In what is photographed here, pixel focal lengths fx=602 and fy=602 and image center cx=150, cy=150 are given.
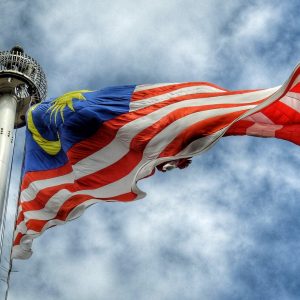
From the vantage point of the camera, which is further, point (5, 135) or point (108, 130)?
point (5, 135)

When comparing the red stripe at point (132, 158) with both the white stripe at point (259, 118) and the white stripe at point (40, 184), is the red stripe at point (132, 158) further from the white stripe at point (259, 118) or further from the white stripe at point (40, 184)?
the white stripe at point (40, 184)

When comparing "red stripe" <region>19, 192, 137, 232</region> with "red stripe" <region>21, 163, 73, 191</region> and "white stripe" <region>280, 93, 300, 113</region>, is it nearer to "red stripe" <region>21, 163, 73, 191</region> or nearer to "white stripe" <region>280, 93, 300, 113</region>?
"red stripe" <region>21, 163, 73, 191</region>

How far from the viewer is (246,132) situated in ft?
66.3

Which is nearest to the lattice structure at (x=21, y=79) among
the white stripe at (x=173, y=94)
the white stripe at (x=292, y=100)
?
the white stripe at (x=173, y=94)

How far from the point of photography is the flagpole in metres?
29.2

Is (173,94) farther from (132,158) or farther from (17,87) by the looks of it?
(17,87)

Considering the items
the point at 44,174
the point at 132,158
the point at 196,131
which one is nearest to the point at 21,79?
the point at 44,174

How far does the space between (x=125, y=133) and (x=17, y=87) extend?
13.2m

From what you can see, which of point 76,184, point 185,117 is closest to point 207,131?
point 185,117

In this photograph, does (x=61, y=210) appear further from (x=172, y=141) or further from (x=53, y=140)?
(x=172, y=141)

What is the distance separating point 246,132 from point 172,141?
2.74 metres

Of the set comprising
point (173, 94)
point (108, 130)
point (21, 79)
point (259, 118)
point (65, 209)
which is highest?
point (173, 94)

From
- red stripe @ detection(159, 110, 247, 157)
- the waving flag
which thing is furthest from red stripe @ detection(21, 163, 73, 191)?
red stripe @ detection(159, 110, 247, 157)

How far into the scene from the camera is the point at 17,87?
1238 inches
